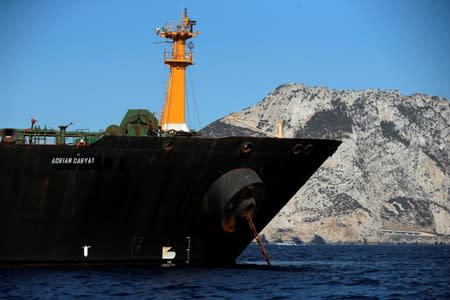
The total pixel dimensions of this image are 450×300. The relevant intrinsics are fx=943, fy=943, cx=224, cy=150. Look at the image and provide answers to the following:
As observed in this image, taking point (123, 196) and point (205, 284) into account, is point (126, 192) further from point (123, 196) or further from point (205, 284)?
point (205, 284)

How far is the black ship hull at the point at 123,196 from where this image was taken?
1999 inches

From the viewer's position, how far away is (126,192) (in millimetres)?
51250

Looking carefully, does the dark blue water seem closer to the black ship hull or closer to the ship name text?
the black ship hull

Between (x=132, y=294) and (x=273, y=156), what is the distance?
49.4ft

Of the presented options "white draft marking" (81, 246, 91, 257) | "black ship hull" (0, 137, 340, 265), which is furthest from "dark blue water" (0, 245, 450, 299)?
"black ship hull" (0, 137, 340, 265)

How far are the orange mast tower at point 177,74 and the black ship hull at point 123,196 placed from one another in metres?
7.09

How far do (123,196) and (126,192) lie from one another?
0.91 feet

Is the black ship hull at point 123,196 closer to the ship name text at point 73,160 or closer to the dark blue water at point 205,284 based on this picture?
the ship name text at point 73,160

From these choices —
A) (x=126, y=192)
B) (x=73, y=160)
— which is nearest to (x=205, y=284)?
(x=126, y=192)

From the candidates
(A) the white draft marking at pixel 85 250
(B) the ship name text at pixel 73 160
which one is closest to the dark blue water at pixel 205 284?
(A) the white draft marking at pixel 85 250

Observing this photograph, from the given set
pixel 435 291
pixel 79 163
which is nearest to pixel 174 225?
pixel 79 163

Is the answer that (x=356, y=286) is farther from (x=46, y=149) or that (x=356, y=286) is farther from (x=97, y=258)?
(x=46, y=149)

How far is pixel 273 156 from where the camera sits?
53.0 metres

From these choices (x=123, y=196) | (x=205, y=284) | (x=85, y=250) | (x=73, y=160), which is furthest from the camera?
(x=85, y=250)
